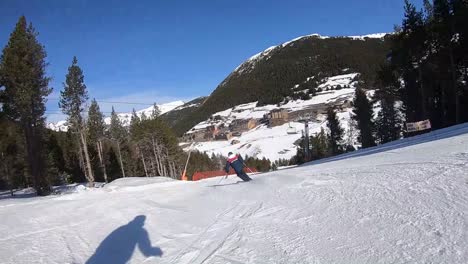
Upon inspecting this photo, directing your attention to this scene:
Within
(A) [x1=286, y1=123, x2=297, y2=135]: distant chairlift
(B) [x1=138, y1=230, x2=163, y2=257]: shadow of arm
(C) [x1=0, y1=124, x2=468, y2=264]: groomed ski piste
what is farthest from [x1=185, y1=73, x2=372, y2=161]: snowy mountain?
(B) [x1=138, y1=230, x2=163, y2=257]: shadow of arm

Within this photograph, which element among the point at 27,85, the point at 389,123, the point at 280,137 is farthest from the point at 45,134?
the point at 280,137

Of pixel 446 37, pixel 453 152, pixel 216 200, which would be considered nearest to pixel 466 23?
pixel 446 37

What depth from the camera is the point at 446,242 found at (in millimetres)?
5480

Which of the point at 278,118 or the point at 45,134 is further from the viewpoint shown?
the point at 278,118

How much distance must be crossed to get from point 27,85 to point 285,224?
2768 cm

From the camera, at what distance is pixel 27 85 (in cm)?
2980

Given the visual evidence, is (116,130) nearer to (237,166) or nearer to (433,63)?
(433,63)

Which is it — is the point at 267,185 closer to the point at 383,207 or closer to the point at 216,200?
the point at 216,200

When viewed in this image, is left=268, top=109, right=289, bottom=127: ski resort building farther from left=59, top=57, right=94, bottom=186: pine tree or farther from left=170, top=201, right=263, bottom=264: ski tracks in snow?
left=170, top=201, right=263, bottom=264: ski tracks in snow

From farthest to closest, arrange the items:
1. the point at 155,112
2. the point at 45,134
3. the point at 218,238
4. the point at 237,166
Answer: the point at 155,112, the point at 45,134, the point at 237,166, the point at 218,238

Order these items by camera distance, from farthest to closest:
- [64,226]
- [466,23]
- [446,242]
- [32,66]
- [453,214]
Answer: [466,23] < [32,66] < [64,226] < [453,214] < [446,242]

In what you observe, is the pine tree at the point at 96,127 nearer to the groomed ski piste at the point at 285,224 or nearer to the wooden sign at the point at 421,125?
the wooden sign at the point at 421,125

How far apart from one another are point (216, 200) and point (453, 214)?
7451 mm

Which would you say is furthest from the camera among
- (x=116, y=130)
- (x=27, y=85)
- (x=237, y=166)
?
(x=116, y=130)
